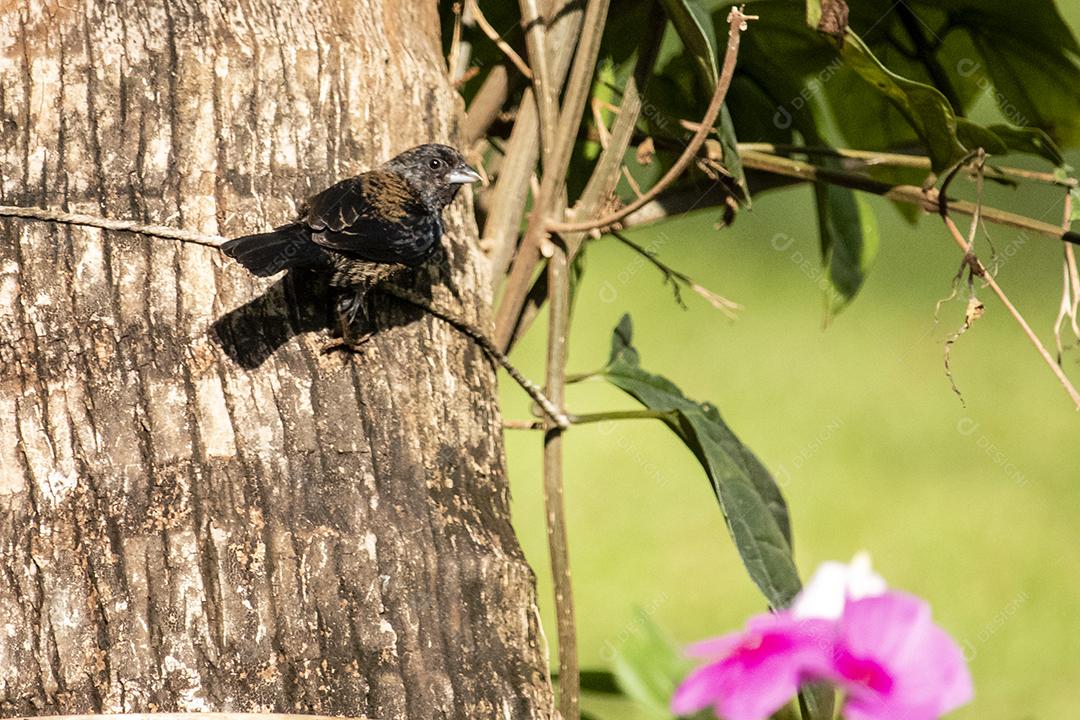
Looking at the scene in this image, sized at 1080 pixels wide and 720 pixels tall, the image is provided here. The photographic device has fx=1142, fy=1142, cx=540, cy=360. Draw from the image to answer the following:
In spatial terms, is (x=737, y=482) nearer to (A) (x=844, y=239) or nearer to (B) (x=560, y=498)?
(B) (x=560, y=498)

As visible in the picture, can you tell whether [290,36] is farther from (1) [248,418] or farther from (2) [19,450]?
(2) [19,450]

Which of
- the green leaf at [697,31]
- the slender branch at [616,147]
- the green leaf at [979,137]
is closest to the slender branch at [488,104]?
the slender branch at [616,147]

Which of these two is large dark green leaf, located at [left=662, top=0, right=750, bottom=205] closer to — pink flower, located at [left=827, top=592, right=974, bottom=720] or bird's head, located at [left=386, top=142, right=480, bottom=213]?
bird's head, located at [left=386, top=142, right=480, bottom=213]

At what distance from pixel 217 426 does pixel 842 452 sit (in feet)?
13.1

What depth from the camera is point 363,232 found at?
61.4 inches

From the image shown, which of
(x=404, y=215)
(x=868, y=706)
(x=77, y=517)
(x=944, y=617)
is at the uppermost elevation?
(x=404, y=215)

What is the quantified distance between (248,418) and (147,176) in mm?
343

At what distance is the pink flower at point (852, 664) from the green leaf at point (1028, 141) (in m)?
1.38

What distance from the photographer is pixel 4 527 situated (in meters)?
1.22

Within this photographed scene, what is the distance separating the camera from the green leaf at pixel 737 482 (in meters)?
1.58

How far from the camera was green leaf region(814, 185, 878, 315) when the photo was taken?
222cm

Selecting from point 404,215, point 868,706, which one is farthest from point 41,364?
point 868,706

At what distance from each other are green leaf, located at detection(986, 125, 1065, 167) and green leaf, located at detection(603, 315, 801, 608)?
64 centimetres

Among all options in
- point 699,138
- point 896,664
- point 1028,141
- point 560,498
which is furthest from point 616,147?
point 896,664
